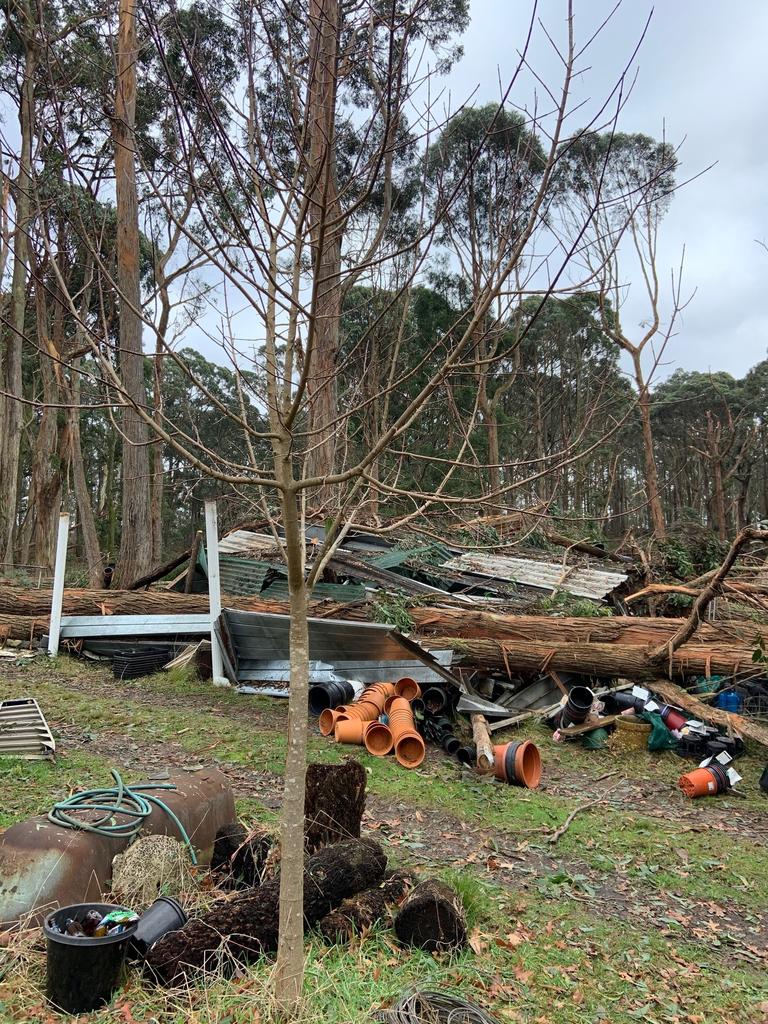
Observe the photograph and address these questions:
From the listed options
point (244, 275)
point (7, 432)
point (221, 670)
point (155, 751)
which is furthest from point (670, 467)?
point (244, 275)

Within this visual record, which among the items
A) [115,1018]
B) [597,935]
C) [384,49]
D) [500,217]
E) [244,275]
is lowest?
[597,935]

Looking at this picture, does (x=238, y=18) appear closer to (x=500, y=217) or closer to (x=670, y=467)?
(x=500, y=217)

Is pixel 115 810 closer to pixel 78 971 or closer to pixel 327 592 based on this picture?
pixel 78 971

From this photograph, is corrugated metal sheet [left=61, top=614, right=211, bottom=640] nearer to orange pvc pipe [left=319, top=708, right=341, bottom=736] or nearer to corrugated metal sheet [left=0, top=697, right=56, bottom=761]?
orange pvc pipe [left=319, top=708, right=341, bottom=736]

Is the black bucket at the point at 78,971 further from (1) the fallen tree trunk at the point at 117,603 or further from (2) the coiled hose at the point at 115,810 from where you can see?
(1) the fallen tree trunk at the point at 117,603

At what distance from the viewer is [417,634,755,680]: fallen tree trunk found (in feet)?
25.2

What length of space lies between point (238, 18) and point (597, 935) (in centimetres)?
455

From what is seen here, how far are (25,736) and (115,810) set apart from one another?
256 cm

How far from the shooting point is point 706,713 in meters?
7.12

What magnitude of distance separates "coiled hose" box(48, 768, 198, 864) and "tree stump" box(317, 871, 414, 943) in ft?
2.88

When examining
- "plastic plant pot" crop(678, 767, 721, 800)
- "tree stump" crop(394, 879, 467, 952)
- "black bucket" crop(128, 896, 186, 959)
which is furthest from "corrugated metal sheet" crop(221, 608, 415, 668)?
"black bucket" crop(128, 896, 186, 959)

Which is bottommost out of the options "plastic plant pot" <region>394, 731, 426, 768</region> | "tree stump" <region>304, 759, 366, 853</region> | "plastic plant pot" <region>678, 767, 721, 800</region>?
"plastic plant pot" <region>678, 767, 721, 800</region>

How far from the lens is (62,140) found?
7.91ft

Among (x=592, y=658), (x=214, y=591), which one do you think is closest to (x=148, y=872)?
(x=214, y=591)
